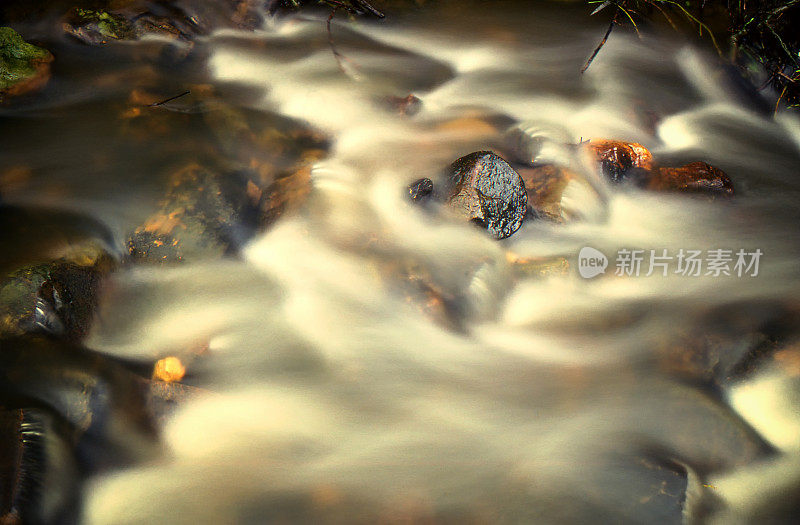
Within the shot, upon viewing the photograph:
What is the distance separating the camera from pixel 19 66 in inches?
182

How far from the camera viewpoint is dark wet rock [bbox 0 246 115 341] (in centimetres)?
289

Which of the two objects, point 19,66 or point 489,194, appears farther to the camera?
point 19,66

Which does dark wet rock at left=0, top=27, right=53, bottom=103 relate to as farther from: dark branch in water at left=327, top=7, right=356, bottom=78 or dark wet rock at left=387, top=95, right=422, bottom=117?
dark wet rock at left=387, top=95, right=422, bottom=117

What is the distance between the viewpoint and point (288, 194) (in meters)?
3.96

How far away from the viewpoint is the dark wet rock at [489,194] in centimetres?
364

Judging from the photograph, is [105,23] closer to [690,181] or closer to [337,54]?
[337,54]

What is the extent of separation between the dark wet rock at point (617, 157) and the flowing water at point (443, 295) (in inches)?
6.0

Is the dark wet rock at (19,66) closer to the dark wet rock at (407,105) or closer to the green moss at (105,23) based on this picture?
the green moss at (105,23)

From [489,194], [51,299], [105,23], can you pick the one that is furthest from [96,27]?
[489,194]

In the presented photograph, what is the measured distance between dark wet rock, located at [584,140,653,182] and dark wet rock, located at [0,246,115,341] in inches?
146

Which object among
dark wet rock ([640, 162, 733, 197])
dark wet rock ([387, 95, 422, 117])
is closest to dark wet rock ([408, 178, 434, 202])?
dark wet rock ([387, 95, 422, 117])

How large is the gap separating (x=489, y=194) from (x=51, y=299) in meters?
2.70

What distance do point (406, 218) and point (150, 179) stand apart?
189 centimetres

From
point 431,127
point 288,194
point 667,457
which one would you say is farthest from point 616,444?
point 431,127
